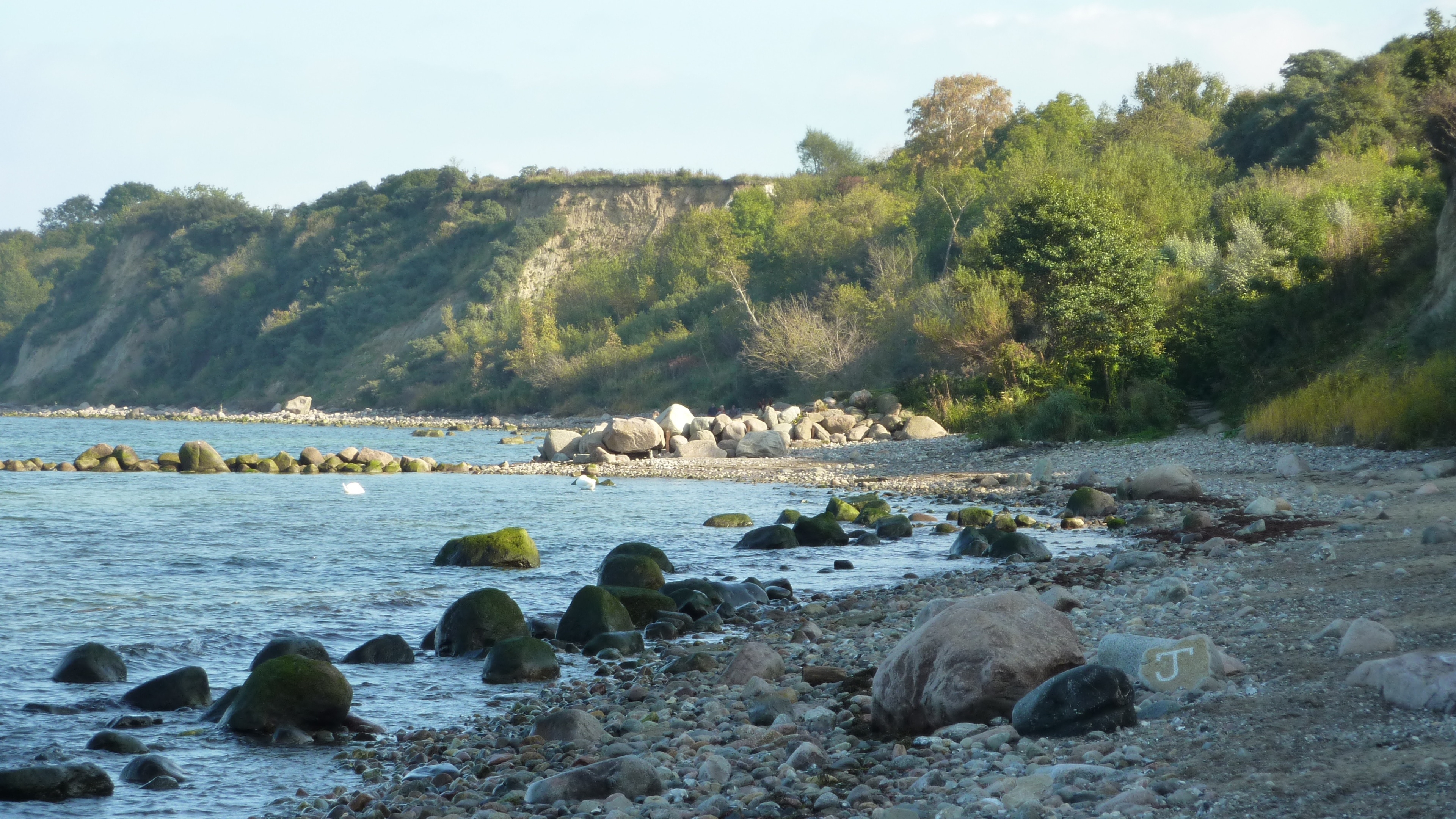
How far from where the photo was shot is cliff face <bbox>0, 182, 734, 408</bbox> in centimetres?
7656

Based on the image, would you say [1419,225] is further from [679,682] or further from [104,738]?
[104,738]

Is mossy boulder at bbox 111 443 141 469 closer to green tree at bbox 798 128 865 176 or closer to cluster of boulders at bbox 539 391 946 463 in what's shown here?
cluster of boulders at bbox 539 391 946 463

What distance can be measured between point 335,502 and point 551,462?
10.2 meters

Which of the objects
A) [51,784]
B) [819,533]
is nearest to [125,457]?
[819,533]

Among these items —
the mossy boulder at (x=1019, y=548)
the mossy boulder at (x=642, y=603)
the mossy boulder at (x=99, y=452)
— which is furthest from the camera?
the mossy boulder at (x=99, y=452)

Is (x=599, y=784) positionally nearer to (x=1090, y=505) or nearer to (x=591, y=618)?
(x=591, y=618)

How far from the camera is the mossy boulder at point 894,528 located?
591 inches

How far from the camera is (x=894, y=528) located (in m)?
15.1

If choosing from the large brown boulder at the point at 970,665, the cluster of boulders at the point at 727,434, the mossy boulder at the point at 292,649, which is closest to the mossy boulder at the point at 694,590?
the mossy boulder at the point at 292,649

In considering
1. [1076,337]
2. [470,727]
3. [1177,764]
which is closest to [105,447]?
[1076,337]

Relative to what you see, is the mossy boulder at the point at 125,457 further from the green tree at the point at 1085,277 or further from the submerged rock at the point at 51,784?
the submerged rock at the point at 51,784

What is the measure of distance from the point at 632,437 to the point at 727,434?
3.11 meters

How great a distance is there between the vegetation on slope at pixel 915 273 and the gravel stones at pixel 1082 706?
13.8m

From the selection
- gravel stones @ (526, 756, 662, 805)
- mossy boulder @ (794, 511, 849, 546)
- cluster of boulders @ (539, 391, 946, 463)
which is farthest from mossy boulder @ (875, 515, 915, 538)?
cluster of boulders @ (539, 391, 946, 463)
